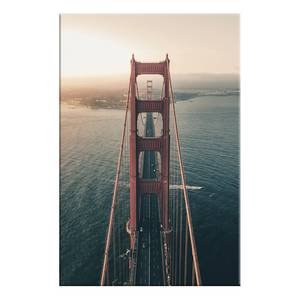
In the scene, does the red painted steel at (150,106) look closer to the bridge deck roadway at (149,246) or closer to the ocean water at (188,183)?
the ocean water at (188,183)

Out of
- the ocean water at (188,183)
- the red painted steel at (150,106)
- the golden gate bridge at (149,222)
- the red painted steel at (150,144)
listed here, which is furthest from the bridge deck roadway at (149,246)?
the red painted steel at (150,106)

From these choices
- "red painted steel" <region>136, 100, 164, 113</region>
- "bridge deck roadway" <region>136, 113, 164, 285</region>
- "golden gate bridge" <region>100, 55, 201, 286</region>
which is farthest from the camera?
"red painted steel" <region>136, 100, 164, 113</region>

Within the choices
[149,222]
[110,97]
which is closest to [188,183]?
[149,222]

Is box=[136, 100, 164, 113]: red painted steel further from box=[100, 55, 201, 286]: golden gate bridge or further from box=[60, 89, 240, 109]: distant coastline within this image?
box=[60, 89, 240, 109]: distant coastline

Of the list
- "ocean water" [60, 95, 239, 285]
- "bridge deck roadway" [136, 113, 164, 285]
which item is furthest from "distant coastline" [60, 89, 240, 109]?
"bridge deck roadway" [136, 113, 164, 285]

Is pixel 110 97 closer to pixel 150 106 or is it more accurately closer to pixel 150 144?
pixel 150 106
